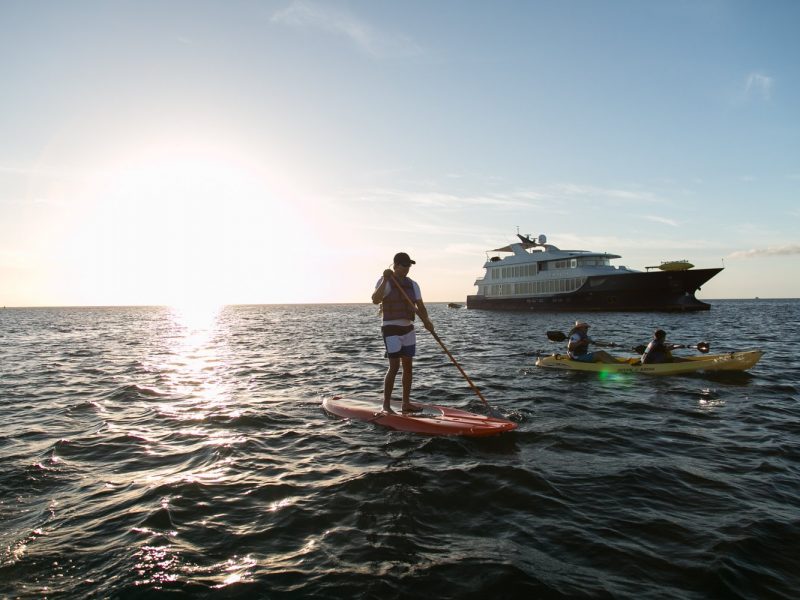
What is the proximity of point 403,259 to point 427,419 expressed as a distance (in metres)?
2.67

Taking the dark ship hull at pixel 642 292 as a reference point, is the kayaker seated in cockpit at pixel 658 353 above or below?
below

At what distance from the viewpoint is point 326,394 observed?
1066 cm

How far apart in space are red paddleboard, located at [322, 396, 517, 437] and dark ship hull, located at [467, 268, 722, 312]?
145 ft

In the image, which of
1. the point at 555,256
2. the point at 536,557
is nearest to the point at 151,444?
the point at 536,557

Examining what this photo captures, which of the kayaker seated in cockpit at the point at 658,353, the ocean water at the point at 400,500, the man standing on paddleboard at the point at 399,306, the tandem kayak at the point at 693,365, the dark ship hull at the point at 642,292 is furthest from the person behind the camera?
the dark ship hull at the point at 642,292

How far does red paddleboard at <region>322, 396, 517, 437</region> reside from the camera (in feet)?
22.9

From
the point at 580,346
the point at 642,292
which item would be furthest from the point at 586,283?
the point at 580,346

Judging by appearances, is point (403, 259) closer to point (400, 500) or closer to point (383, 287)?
point (383, 287)

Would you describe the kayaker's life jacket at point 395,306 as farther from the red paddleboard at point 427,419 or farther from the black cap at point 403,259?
the red paddleboard at point 427,419

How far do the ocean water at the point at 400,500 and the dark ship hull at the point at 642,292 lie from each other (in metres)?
39.8

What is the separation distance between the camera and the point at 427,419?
7.55m

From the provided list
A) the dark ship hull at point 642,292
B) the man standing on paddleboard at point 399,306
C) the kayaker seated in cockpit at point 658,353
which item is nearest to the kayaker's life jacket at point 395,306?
the man standing on paddleboard at point 399,306

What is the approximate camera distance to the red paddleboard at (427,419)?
6.98m

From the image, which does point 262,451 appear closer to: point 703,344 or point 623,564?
point 623,564
